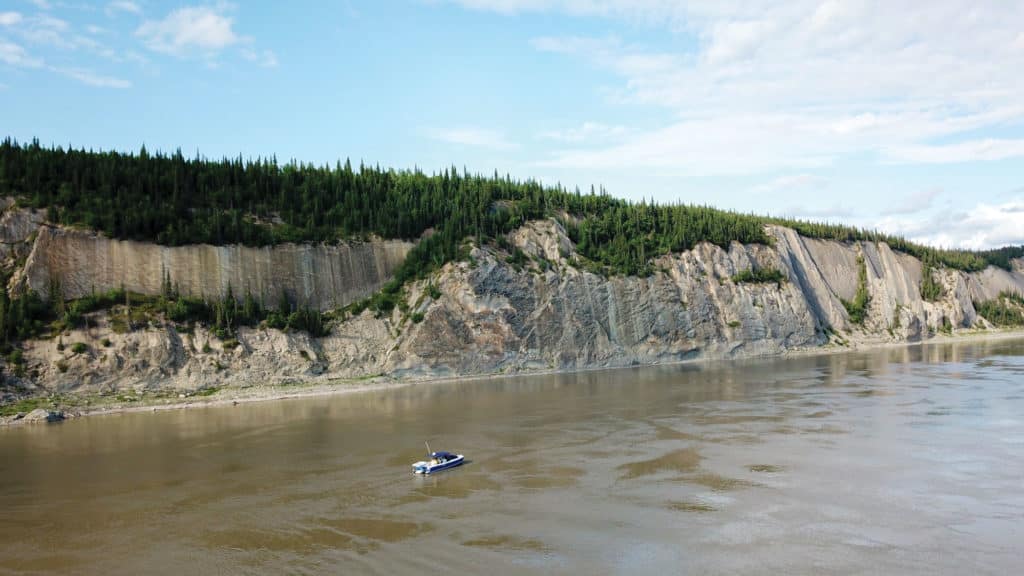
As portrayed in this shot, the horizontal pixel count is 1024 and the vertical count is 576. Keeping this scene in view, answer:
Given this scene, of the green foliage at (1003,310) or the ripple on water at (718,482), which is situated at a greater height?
the green foliage at (1003,310)

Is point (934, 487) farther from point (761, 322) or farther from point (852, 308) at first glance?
point (852, 308)

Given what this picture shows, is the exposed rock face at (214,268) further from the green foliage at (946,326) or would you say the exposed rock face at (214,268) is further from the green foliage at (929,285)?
the green foliage at (929,285)

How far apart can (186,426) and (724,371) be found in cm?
5650

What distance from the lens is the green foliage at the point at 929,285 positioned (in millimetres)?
141500

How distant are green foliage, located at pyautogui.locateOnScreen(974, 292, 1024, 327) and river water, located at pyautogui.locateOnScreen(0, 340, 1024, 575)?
109685 mm

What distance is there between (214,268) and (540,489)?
186ft

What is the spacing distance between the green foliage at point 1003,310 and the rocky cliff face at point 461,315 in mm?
31778

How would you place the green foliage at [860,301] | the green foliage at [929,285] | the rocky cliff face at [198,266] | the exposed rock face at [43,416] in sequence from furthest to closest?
the green foliage at [929,285]
the green foliage at [860,301]
the rocky cliff face at [198,266]
the exposed rock face at [43,416]

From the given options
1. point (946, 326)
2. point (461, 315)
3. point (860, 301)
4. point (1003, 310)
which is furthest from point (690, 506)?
point (1003, 310)

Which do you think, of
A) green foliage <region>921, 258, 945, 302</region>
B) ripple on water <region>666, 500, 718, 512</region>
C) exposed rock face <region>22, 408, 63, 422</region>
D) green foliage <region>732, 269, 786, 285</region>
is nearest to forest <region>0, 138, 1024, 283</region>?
green foliage <region>732, 269, 786, 285</region>

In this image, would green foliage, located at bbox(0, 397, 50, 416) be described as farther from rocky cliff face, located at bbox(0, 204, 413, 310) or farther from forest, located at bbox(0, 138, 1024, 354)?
rocky cliff face, located at bbox(0, 204, 413, 310)

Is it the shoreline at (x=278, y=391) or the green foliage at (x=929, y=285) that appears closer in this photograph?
the shoreline at (x=278, y=391)

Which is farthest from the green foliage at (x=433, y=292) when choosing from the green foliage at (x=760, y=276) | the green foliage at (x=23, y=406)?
the green foliage at (x=760, y=276)

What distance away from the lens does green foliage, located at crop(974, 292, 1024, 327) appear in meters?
150
